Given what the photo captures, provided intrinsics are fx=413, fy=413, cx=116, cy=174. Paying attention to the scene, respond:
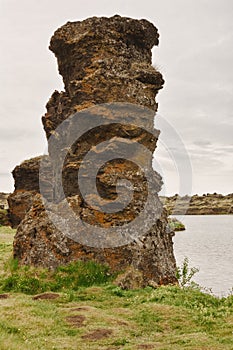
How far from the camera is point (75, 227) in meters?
22.5

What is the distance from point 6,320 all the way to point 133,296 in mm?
6774

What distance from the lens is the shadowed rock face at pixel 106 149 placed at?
2220 cm

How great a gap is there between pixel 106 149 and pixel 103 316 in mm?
10922

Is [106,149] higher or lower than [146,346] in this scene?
higher

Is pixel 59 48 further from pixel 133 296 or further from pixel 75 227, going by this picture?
pixel 133 296

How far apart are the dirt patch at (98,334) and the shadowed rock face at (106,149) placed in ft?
24.9

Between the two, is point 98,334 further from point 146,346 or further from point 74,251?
point 74,251

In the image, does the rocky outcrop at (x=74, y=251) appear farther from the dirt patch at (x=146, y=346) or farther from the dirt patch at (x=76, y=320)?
the dirt patch at (x=146, y=346)

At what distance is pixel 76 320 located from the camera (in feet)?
49.0

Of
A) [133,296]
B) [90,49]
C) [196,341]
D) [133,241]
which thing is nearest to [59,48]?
[90,49]

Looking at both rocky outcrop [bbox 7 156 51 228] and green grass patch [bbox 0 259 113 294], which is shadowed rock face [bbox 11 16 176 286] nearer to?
green grass patch [bbox 0 259 113 294]

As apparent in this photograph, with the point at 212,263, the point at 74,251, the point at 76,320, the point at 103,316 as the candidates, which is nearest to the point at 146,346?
the point at 103,316

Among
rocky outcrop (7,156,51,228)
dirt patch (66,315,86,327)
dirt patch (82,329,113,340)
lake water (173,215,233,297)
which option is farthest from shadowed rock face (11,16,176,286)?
rocky outcrop (7,156,51,228)

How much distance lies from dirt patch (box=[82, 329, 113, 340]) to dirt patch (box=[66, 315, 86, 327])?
867 millimetres
